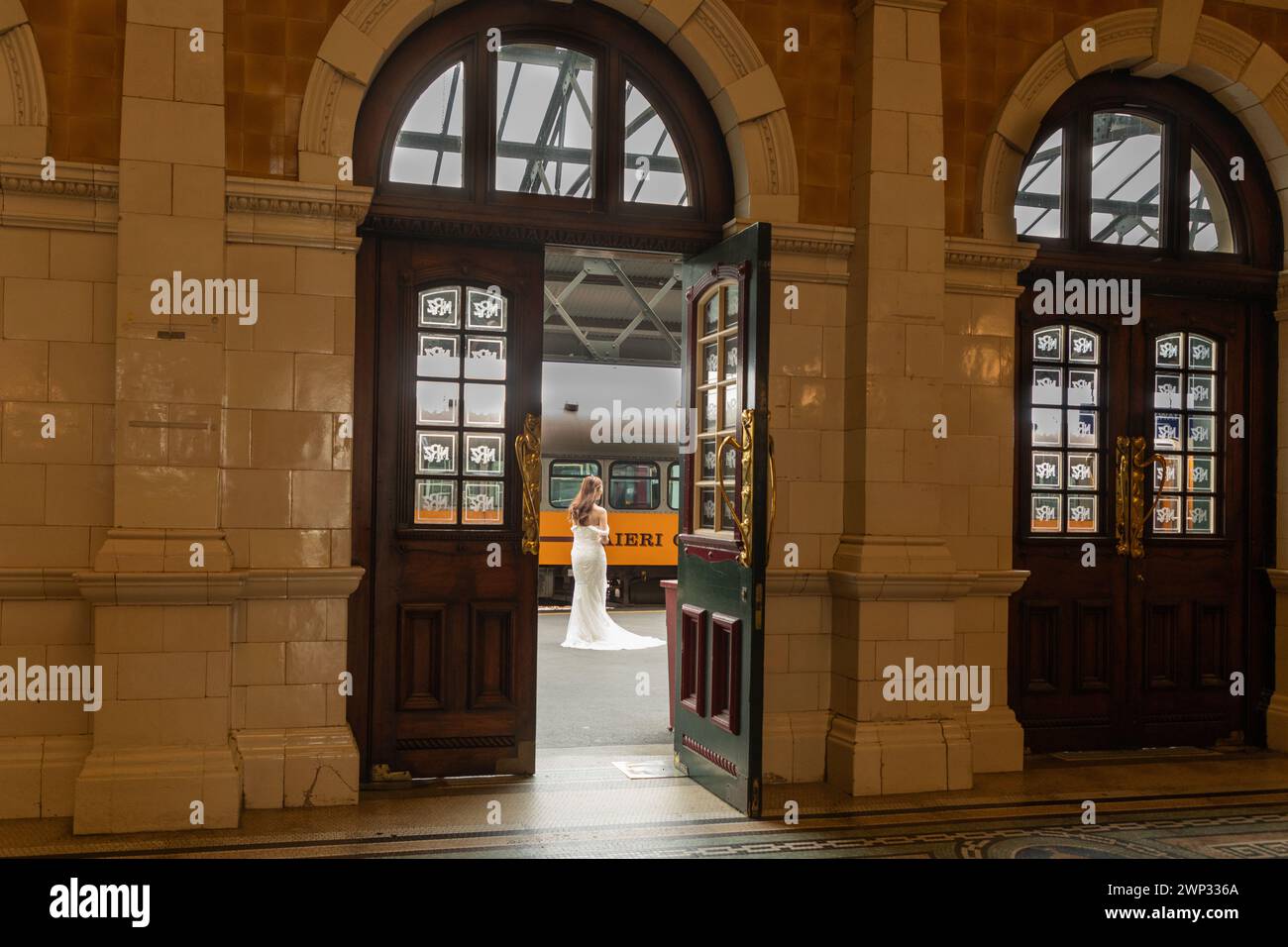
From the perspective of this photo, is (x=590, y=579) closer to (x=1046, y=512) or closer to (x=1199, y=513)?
(x=1046, y=512)

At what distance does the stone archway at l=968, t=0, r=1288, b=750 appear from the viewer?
6.96 m

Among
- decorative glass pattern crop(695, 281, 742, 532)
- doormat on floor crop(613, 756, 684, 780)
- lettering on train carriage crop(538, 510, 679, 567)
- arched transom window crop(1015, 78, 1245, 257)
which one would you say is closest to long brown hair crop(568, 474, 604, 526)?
lettering on train carriage crop(538, 510, 679, 567)

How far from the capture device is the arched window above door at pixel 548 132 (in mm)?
6379

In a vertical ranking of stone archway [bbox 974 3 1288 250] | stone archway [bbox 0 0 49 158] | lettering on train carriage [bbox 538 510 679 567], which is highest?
stone archway [bbox 974 3 1288 250]

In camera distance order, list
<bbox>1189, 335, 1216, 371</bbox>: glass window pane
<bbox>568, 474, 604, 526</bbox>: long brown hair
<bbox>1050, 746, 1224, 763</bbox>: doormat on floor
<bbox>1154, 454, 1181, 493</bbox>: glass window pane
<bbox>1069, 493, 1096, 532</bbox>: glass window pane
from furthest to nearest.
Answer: <bbox>568, 474, 604, 526</bbox>: long brown hair
<bbox>1189, 335, 1216, 371</bbox>: glass window pane
<bbox>1154, 454, 1181, 493</bbox>: glass window pane
<bbox>1069, 493, 1096, 532</bbox>: glass window pane
<bbox>1050, 746, 1224, 763</bbox>: doormat on floor

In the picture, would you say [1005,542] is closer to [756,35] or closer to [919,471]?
[919,471]

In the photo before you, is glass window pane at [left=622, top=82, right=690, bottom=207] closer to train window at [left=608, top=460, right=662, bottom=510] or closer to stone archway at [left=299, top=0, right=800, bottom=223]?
stone archway at [left=299, top=0, right=800, bottom=223]

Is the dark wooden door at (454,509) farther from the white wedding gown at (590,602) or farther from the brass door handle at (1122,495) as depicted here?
the white wedding gown at (590,602)

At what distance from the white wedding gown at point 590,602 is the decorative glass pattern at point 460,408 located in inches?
221

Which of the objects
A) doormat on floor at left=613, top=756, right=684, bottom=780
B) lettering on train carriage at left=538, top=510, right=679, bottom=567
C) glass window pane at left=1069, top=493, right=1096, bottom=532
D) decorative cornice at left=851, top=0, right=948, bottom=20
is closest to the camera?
decorative cornice at left=851, top=0, right=948, bottom=20

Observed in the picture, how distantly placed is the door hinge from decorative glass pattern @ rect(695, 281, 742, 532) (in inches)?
83.7

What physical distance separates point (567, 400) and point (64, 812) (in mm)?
11150

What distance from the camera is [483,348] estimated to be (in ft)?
21.5

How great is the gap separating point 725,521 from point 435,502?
63.1 inches
